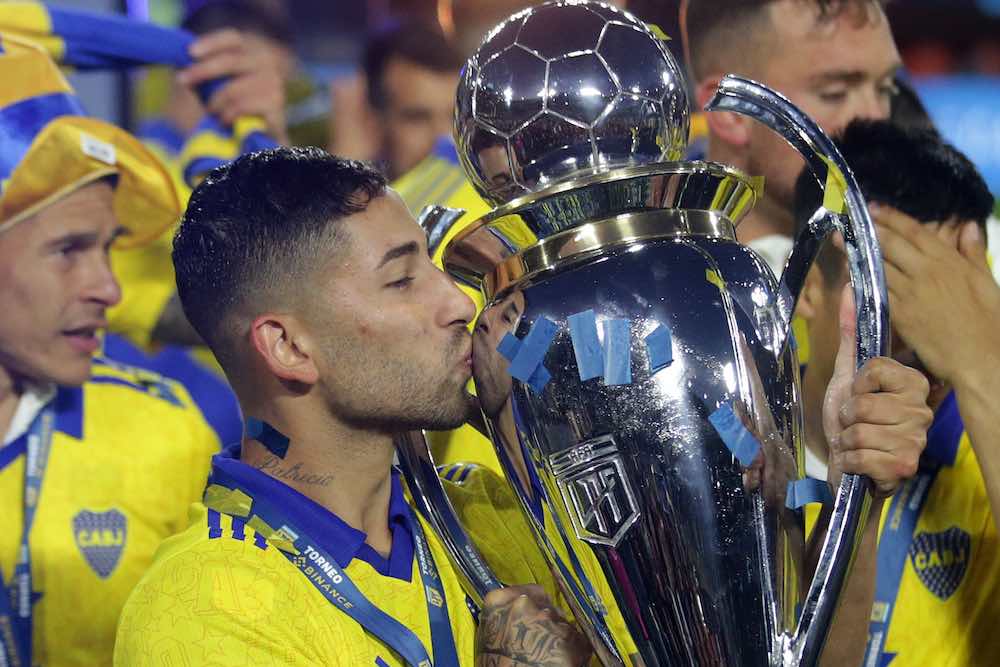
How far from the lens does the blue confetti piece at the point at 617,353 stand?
1293 millimetres

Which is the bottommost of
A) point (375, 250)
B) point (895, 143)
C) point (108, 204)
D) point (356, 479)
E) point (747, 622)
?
point (747, 622)

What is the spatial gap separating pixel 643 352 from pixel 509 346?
0.47ft

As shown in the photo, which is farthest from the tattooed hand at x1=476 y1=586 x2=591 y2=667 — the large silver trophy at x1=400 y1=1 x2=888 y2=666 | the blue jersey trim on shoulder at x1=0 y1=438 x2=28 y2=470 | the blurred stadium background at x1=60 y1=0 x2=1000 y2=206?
the blurred stadium background at x1=60 y1=0 x2=1000 y2=206

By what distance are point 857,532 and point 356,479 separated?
62 cm

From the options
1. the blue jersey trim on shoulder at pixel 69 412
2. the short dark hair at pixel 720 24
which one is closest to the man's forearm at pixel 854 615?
the short dark hair at pixel 720 24

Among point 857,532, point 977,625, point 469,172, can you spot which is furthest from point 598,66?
point 977,625

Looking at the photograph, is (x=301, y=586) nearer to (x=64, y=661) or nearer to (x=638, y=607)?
(x=638, y=607)

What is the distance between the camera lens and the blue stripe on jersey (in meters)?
1.49

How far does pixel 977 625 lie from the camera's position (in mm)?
1922

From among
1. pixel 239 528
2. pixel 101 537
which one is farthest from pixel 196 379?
pixel 239 528

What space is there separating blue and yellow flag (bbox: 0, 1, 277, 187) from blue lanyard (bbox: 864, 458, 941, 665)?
146 cm

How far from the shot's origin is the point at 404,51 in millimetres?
3420

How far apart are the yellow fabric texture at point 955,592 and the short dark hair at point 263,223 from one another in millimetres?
824

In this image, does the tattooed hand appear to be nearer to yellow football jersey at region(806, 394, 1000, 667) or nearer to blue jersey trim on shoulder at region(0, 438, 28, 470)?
yellow football jersey at region(806, 394, 1000, 667)
